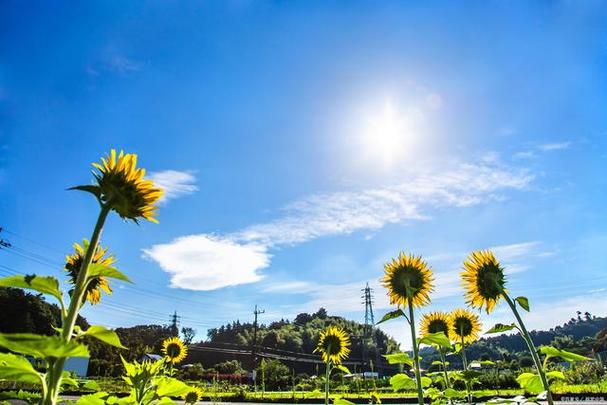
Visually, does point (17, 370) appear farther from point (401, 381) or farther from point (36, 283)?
point (401, 381)

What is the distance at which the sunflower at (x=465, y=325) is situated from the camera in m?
5.49

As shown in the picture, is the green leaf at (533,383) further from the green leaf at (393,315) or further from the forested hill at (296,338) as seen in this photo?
the forested hill at (296,338)

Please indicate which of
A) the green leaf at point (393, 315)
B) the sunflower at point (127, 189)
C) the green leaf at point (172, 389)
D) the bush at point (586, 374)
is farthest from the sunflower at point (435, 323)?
the bush at point (586, 374)

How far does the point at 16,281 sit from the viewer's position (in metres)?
1.34

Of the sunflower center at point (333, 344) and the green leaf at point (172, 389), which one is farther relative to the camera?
the sunflower center at point (333, 344)

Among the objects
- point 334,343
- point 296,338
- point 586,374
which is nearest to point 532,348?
point 334,343

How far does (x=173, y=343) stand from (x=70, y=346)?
694cm

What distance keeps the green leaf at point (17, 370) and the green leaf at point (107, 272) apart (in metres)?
0.39

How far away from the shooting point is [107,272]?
4.63ft

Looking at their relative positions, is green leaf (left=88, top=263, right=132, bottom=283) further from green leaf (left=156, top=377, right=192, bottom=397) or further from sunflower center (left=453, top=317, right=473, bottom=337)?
sunflower center (left=453, top=317, right=473, bottom=337)

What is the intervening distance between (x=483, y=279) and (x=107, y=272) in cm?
314

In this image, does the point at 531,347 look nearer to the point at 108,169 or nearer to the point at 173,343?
the point at 108,169

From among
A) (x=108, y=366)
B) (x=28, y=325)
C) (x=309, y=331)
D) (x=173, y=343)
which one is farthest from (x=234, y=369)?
(x=173, y=343)

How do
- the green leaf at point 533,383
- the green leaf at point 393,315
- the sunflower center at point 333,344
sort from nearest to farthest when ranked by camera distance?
the green leaf at point 533,383, the green leaf at point 393,315, the sunflower center at point 333,344
